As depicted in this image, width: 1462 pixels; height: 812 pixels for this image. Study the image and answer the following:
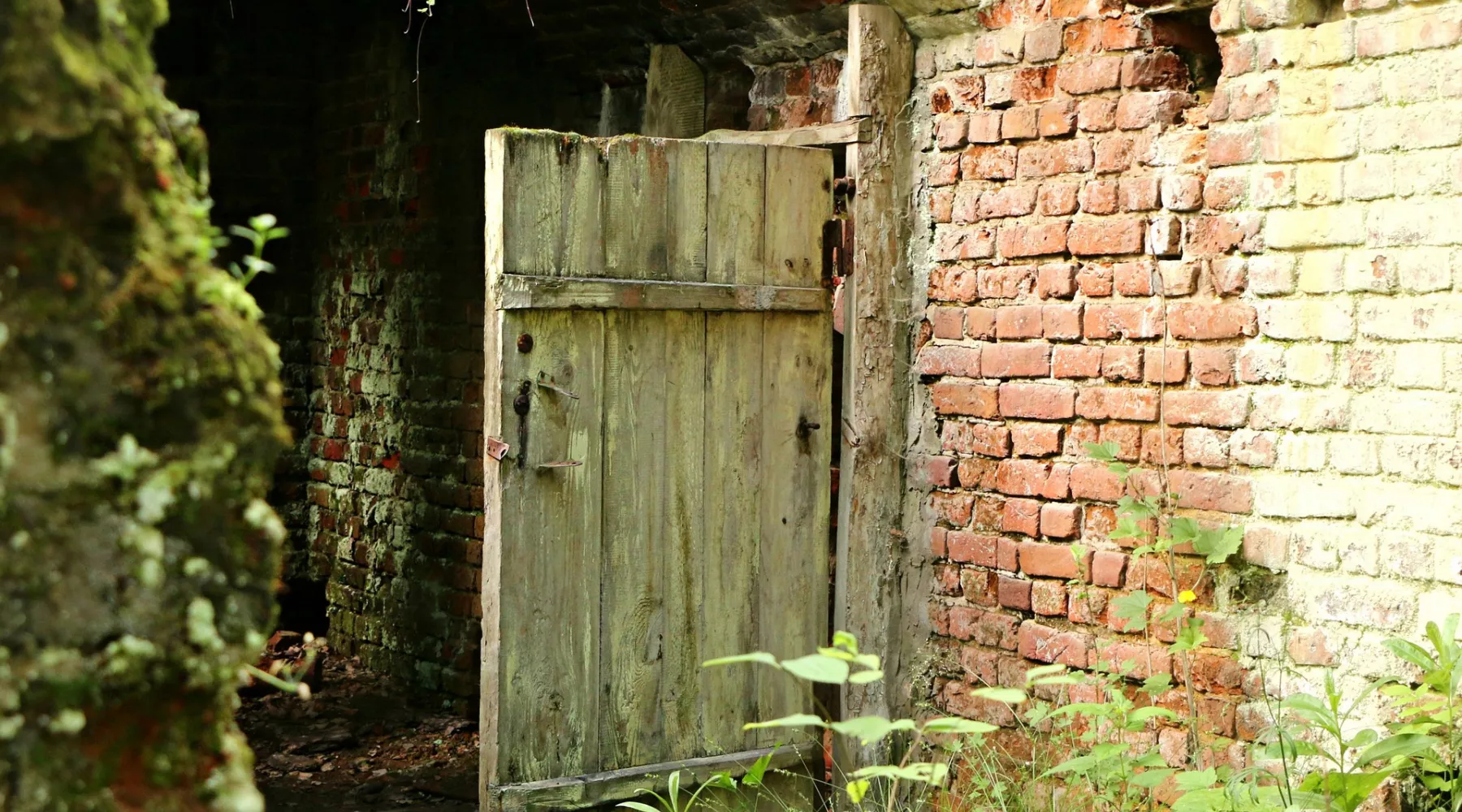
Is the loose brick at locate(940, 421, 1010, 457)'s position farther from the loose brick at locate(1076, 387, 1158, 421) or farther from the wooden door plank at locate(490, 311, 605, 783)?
the wooden door plank at locate(490, 311, 605, 783)

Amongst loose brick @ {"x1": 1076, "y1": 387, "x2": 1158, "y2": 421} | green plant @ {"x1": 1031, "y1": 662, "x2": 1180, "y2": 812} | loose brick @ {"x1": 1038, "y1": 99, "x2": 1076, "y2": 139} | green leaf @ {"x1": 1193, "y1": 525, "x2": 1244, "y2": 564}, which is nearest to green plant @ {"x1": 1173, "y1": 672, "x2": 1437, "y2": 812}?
green plant @ {"x1": 1031, "y1": 662, "x2": 1180, "y2": 812}

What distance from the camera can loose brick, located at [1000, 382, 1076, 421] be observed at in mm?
3223

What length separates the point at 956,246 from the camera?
11.4 ft

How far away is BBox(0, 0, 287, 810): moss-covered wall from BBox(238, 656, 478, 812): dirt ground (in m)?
3.18

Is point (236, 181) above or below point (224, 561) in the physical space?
above

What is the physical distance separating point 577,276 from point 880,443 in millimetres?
964

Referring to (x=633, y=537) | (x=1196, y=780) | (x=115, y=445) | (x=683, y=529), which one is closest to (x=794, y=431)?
(x=683, y=529)

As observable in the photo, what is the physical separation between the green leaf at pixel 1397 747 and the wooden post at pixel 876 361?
4.50 ft

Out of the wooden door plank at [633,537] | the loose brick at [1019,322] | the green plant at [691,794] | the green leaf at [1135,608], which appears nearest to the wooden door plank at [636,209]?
the wooden door plank at [633,537]

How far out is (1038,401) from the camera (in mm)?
3283

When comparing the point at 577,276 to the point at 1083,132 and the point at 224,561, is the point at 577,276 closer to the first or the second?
the point at 1083,132

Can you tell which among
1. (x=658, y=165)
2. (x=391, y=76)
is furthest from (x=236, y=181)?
(x=658, y=165)

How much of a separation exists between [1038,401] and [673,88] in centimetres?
158

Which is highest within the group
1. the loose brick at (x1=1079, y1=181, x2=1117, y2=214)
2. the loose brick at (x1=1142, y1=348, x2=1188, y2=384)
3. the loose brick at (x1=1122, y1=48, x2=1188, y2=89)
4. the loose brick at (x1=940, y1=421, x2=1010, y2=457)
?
the loose brick at (x1=1122, y1=48, x2=1188, y2=89)
